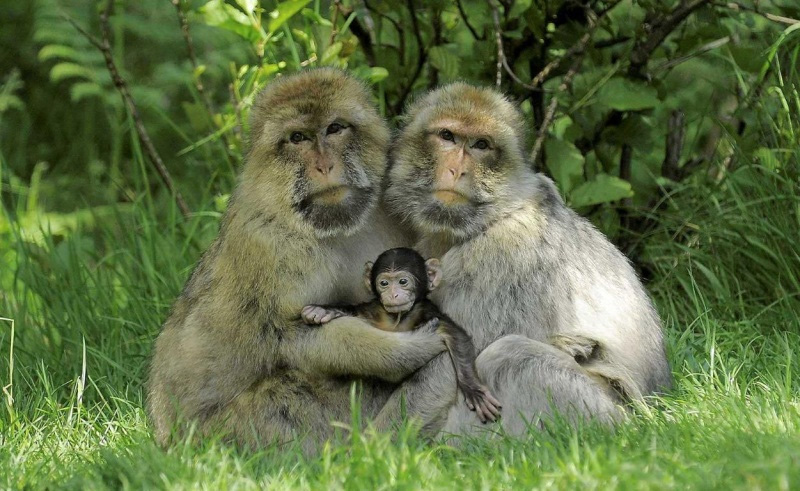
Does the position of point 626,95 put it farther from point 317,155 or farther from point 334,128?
point 317,155

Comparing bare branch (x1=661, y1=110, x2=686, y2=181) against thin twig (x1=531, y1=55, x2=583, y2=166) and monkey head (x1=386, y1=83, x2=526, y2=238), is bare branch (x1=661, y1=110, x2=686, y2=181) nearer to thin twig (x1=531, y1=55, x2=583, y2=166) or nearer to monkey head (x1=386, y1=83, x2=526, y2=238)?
thin twig (x1=531, y1=55, x2=583, y2=166)

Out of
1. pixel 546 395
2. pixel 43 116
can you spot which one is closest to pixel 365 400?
pixel 546 395

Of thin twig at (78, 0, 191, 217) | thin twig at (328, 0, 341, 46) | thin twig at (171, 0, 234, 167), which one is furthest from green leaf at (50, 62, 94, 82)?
thin twig at (328, 0, 341, 46)

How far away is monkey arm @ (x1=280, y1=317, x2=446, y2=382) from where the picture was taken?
4164 mm

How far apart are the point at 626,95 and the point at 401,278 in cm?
208

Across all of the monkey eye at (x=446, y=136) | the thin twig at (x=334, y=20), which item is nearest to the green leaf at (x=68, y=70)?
the thin twig at (x=334, y=20)

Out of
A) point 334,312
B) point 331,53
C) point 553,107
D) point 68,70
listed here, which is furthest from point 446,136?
point 68,70

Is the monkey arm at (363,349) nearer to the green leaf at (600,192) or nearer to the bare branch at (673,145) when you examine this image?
the green leaf at (600,192)

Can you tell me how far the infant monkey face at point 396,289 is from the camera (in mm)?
4191

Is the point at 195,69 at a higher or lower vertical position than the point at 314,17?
lower

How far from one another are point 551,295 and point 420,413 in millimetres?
696

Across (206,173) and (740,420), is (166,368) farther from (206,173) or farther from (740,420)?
(206,173)

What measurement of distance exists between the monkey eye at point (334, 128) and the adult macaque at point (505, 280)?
28 centimetres

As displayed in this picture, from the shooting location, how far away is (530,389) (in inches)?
163
